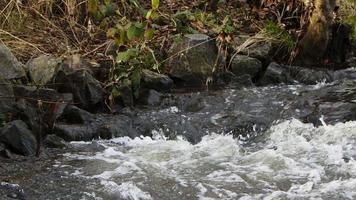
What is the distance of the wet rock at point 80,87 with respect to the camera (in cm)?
584

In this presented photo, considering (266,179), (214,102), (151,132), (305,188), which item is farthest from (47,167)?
(214,102)

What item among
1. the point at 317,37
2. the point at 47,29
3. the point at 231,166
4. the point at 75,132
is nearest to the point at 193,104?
the point at 75,132

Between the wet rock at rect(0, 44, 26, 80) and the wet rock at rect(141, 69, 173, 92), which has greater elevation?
the wet rock at rect(0, 44, 26, 80)

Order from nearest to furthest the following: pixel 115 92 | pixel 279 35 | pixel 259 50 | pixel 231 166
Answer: pixel 231 166, pixel 115 92, pixel 259 50, pixel 279 35

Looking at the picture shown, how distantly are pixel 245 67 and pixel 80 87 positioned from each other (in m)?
2.31

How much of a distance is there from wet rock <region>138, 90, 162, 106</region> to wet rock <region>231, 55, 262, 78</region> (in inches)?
50.6

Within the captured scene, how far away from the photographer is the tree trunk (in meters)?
7.45

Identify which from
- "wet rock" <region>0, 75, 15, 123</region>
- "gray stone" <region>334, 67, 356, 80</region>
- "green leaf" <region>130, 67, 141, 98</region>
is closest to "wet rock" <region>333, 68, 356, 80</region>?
"gray stone" <region>334, 67, 356, 80</region>

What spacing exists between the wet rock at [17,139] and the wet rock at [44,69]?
3.63ft

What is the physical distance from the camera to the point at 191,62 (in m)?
6.95

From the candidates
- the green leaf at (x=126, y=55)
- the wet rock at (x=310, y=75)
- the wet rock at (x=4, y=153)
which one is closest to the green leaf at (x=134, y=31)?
the green leaf at (x=126, y=55)

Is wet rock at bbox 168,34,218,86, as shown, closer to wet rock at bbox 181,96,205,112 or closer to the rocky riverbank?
the rocky riverbank

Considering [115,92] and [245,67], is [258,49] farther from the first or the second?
[115,92]

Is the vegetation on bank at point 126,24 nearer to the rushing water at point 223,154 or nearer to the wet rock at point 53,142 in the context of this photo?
the rushing water at point 223,154
